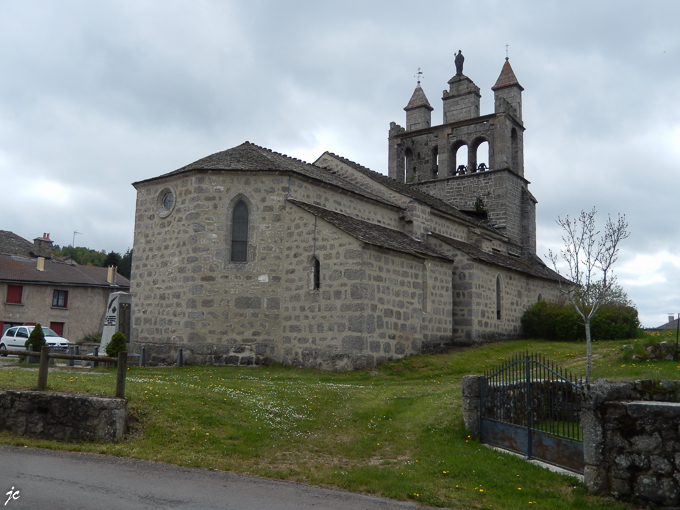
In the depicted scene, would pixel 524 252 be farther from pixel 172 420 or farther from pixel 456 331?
pixel 172 420

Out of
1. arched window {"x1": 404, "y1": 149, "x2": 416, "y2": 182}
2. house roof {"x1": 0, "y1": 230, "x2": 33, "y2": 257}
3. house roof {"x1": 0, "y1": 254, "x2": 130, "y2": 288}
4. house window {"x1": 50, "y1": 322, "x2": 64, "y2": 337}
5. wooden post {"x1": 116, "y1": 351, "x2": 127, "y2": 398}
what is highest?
arched window {"x1": 404, "y1": 149, "x2": 416, "y2": 182}

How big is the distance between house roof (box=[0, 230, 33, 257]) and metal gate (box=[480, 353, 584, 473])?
3858 centimetres

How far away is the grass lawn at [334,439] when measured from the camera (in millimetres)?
7867

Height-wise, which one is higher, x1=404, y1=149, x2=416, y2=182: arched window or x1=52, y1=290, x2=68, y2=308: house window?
x1=404, y1=149, x2=416, y2=182: arched window

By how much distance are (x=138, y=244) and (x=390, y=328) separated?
32.7ft

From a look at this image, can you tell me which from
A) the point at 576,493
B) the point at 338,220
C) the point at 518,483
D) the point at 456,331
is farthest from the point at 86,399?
the point at 456,331

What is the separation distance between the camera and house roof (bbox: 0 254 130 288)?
35275 millimetres

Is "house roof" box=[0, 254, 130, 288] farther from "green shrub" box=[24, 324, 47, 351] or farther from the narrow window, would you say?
the narrow window

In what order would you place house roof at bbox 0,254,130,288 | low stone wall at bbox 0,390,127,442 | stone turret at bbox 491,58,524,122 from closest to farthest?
1. low stone wall at bbox 0,390,127,442
2. house roof at bbox 0,254,130,288
3. stone turret at bbox 491,58,524,122

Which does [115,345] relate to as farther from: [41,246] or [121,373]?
[41,246]

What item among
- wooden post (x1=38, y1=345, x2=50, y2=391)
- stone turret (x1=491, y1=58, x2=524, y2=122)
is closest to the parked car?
wooden post (x1=38, y1=345, x2=50, y2=391)

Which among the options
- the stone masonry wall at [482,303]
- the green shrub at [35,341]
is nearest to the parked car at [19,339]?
the green shrub at [35,341]

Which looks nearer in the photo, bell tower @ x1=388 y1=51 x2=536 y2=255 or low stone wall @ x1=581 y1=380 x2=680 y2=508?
low stone wall @ x1=581 y1=380 x2=680 y2=508

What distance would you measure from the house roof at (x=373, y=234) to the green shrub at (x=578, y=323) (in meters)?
7.25
